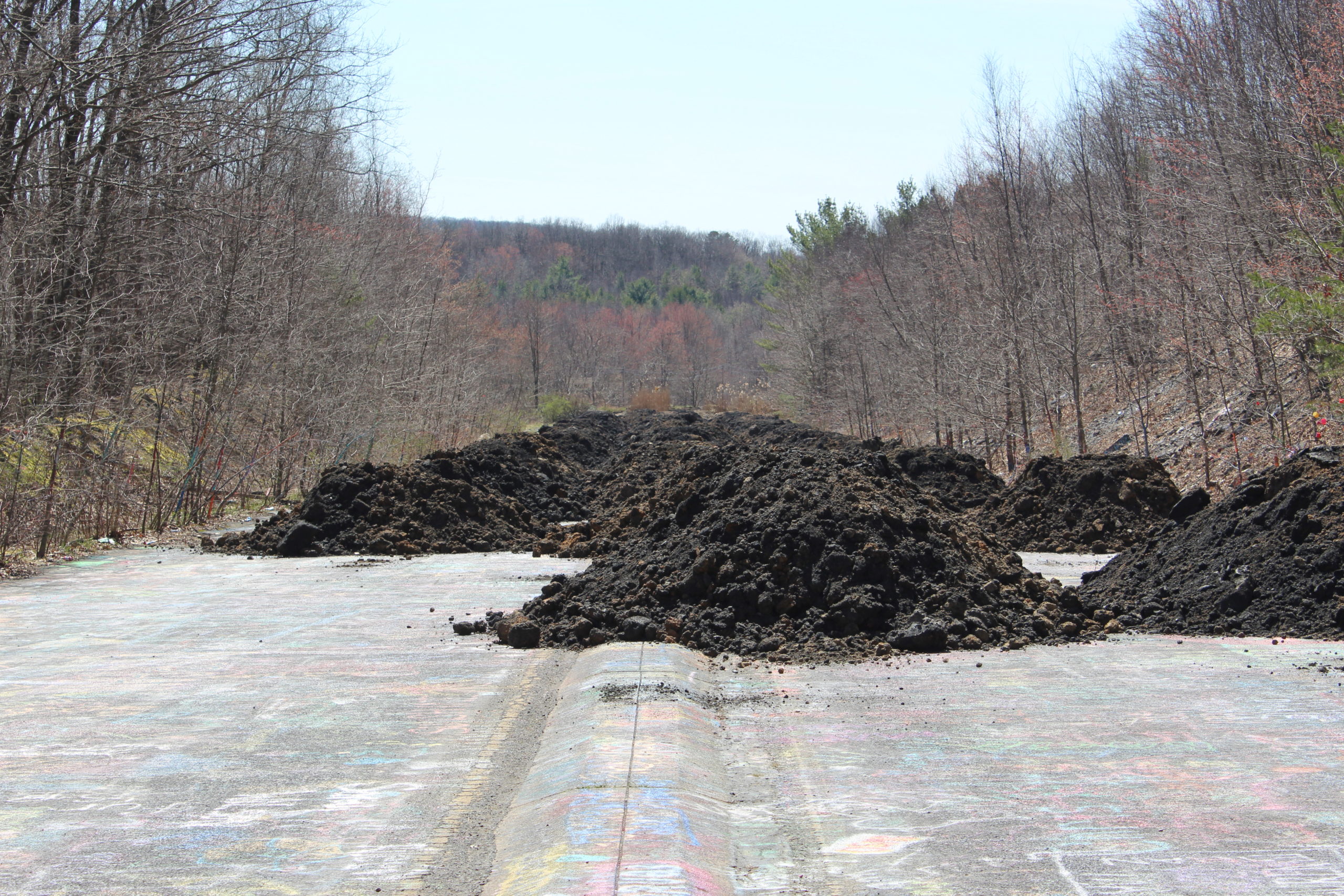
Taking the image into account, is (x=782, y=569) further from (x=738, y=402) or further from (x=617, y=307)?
(x=617, y=307)

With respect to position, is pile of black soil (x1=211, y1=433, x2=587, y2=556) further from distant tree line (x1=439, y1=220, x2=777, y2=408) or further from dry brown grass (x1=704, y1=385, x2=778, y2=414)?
dry brown grass (x1=704, y1=385, x2=778, y2=414)

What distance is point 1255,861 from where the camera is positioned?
3.45m

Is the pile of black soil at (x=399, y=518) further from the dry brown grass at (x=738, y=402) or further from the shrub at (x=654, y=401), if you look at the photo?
the shrub at (x=654, y=401)

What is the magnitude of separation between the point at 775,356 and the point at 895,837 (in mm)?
53456

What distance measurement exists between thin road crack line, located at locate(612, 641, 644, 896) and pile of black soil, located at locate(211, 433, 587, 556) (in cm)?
758

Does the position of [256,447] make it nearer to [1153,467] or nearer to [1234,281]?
[1153,467]

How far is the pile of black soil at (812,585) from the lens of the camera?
712 centimetres

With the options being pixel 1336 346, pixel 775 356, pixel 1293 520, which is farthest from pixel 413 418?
pixel 775 356

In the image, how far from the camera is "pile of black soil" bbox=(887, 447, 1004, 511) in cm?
1644

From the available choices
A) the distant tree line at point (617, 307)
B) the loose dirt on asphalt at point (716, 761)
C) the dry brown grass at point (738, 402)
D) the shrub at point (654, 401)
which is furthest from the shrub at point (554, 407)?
the loose dirt on asphalt at point (716, 761)

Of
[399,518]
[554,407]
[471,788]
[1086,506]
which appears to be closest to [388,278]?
[399,518]

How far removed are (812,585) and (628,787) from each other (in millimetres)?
3489

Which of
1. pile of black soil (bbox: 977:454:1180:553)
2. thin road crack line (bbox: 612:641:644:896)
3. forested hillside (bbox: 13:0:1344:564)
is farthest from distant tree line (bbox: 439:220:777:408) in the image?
thin road crack line (bbox: 612:641:644:896)

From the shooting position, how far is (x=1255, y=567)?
774 cm
